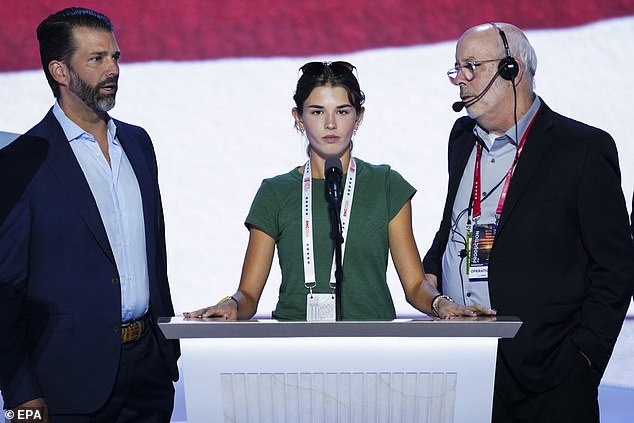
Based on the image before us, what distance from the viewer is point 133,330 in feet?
9.12

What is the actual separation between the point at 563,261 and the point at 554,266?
1.3 inches

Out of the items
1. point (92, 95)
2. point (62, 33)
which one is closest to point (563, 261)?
point (92, 95)

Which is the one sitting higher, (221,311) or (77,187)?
(77,187)

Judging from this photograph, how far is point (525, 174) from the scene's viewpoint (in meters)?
2.84

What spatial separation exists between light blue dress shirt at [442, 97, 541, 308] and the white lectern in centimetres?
89

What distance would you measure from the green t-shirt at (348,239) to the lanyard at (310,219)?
0.02m

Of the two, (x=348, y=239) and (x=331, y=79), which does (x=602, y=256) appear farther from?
(x=331, y=79)

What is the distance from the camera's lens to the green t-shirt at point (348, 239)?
2.59 m

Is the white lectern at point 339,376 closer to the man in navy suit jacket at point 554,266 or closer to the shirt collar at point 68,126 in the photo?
the man in navy suit jacket at point 554,266

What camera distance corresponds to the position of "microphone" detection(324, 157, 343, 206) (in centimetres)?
221

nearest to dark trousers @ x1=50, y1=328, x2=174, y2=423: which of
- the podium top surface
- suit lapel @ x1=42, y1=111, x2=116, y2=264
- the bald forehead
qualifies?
suit lapel @ x1=42, y1=111, x2=116, y2=264

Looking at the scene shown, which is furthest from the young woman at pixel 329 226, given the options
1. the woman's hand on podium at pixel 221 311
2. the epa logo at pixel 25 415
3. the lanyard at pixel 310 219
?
the epa logo at pixel 25 415

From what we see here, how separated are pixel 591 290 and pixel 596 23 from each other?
2.38 meters

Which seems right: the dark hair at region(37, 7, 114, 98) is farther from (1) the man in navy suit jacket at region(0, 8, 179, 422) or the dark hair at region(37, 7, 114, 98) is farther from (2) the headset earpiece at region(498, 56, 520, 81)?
(2) the headset earpiece at region(498, 56, 520, 81)
